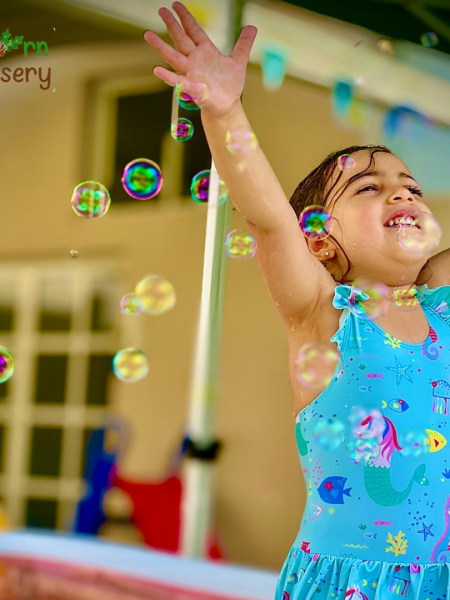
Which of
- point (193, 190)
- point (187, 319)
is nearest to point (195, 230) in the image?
point (187, 319)

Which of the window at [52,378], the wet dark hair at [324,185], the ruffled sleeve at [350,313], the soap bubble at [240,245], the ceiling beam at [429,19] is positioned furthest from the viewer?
the window at [52,378]

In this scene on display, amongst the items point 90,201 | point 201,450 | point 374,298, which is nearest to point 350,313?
point 374,298

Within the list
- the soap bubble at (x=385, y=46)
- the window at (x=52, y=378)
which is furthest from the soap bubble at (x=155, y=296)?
the window at (x=52, y=378)

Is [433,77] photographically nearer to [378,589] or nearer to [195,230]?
[378,589]

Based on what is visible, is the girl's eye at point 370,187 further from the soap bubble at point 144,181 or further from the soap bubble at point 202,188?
the soap bubble at point 144,181

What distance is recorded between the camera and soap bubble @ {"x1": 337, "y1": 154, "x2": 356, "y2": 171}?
1221 millimetres

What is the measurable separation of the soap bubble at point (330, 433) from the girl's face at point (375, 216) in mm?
256

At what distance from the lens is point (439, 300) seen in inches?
48.5

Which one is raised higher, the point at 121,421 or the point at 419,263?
the point at 419,263

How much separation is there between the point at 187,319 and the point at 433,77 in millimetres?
2015

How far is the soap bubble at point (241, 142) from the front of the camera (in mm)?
994

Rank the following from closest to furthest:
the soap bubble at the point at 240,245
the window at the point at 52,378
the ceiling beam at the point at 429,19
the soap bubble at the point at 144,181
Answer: the soap bubble at the point at 240,245
the soap bubble at the point at 144,181
the ceiling beam at the point at 429,19
the window at the point at 52,378

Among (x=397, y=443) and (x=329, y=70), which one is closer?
(x=397, y=443)

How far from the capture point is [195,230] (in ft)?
13.1
